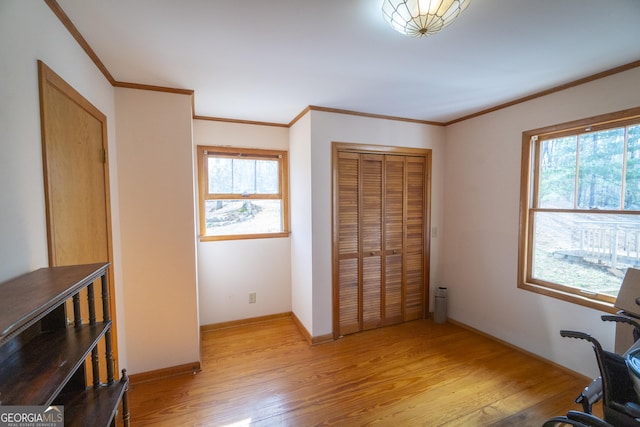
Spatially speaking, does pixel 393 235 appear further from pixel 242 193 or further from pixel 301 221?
pixel 242 193

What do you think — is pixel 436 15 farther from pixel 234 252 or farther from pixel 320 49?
pixel 234 252

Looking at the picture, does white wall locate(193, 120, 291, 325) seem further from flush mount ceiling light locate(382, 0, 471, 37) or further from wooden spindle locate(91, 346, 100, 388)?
flush mount ceiling light locate(382, 0, 471, 37)

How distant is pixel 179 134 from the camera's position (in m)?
2.10

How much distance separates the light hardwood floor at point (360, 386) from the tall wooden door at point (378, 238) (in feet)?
1.21

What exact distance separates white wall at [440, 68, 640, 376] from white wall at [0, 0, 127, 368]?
339 centimetres

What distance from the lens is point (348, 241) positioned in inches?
109

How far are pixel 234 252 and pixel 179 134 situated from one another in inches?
56.6

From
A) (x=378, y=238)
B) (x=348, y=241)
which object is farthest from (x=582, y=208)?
(x=348, y=241)

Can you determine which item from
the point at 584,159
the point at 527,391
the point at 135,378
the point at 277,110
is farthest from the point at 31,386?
the point at 584,159

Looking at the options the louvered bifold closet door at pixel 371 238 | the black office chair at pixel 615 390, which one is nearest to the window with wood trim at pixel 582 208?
the black office chair at pixel 615 390

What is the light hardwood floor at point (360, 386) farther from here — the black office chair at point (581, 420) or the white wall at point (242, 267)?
the black office chair at point (581, 420)

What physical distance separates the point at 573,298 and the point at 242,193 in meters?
3.31

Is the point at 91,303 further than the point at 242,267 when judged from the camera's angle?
No

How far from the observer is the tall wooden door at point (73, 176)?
115cm
